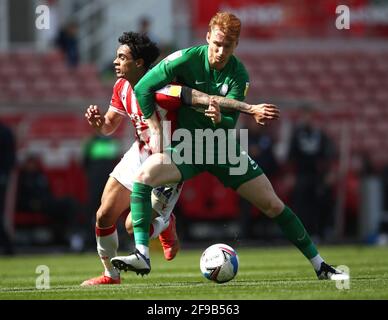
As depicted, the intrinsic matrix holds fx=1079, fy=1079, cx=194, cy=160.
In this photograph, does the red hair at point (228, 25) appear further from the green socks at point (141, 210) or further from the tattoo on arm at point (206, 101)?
the green socks at point (141, 210)

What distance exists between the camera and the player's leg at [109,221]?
9719 millimetres

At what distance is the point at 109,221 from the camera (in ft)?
32.0

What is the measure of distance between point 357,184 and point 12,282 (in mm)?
11208

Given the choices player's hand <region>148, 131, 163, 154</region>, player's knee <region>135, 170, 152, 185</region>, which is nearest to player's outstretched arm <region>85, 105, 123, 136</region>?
player's hand <region>148, 131, 163, 154</region>

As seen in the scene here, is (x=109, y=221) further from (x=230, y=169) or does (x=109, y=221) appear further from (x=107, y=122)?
(x=230, y=169)

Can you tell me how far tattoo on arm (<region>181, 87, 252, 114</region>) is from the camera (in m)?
8.93

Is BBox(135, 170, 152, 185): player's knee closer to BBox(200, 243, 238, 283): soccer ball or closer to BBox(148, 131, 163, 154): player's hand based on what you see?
BBox(148, 131, 163, 154): player's hand

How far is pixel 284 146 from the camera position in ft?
68.3

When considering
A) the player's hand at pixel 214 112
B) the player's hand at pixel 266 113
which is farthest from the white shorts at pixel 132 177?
the player's hand at pixel 266 113

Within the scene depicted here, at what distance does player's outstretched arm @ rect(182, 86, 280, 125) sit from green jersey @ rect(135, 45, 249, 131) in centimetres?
13

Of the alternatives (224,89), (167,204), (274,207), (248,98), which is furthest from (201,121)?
(248,98)

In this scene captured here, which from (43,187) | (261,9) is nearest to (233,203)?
(43,187)

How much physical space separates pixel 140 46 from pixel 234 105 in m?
1.29
